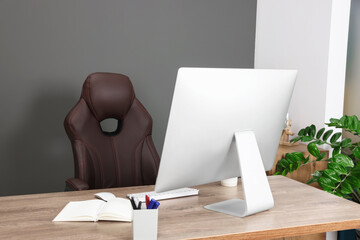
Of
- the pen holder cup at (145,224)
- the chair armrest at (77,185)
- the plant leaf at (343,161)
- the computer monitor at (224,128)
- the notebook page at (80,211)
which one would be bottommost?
the chair armrest at (77,185)

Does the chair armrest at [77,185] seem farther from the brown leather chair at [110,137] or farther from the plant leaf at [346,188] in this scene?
the plant leaf at [346,188]

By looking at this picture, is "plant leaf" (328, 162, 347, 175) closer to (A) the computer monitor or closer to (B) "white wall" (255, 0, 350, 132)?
(B) "white wall" (255, 0, 350, 132)

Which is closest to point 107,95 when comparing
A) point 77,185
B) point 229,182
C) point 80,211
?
point 77,185

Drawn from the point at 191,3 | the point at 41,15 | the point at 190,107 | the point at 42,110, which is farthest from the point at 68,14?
the point at 190,107

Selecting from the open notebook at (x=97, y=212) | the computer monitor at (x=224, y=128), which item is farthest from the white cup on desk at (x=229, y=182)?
the open notebook at (x=97, y=212)

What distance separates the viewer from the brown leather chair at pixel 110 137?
228 cm

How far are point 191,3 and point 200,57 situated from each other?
1.62ft

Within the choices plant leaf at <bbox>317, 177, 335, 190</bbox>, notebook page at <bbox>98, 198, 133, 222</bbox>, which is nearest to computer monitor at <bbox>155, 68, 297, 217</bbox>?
notebook page at <bbox>98, 198, 133, 222</bbox>

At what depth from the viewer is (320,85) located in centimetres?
311

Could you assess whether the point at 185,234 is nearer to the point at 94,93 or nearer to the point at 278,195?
the point at 278,195

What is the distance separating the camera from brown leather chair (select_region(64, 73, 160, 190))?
228 centimetres

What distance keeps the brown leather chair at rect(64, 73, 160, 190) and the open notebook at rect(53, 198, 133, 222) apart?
0.74m

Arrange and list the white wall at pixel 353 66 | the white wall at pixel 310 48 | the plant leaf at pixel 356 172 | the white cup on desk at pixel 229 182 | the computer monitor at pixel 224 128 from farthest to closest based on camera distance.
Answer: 1. the white wall at pixel 353 66
2. the white wall at pixel 310 48
3. the plant leaf at pixel 356 172
4. the white cup on desk at pixel 229 182
5. the computer monitor at pixel 224 128

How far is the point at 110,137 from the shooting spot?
241cm
